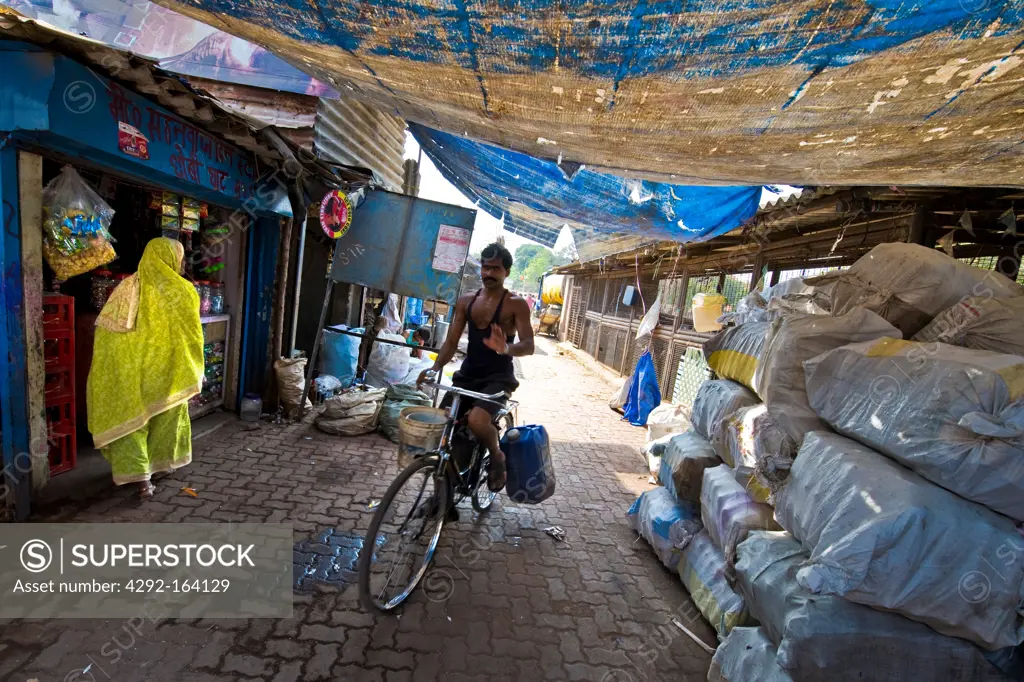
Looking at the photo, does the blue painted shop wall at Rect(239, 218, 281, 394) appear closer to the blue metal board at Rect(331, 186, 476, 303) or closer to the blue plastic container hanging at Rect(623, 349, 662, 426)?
the blue metal board at Rect(331, 186, 476, 303)

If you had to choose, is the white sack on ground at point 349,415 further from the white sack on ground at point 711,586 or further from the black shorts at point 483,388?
the white sack on ground at point 711,586

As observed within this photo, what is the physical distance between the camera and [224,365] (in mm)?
5324

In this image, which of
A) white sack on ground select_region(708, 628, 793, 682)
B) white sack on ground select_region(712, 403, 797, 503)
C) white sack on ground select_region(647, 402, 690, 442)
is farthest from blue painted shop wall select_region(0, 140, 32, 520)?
white sack on ground select_region(647, 402, 690, 442)

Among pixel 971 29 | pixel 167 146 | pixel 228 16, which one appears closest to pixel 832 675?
pixel 971 29

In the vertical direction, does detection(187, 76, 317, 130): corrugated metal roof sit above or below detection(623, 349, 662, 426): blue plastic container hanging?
above

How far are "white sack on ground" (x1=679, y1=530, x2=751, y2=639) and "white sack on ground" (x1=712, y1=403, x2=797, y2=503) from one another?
1.61 ft

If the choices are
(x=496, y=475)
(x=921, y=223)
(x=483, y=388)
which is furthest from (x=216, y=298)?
(x=921, y=223)

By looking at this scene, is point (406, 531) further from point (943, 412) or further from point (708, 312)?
point (708, 312)

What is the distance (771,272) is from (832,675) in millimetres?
5037

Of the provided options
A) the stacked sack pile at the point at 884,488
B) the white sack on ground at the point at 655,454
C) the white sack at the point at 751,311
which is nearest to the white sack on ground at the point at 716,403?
the stacked sack pile at the point at 884,488

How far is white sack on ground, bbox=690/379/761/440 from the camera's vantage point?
322 centimetres

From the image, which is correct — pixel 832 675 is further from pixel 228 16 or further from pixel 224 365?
pixel 224 365

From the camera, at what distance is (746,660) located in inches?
81.4

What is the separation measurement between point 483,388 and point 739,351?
197 centimetres
